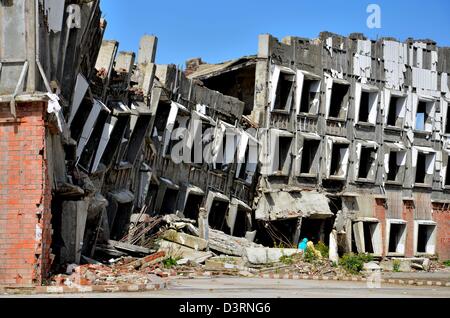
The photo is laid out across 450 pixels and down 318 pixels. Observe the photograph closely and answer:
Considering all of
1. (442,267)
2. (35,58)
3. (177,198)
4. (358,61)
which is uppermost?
(358,61)

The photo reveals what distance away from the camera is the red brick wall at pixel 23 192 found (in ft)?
47.0

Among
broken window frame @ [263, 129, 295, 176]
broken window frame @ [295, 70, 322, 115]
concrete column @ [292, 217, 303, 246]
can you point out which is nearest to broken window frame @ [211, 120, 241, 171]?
broken window frame @ [263, 129, 295, 176]

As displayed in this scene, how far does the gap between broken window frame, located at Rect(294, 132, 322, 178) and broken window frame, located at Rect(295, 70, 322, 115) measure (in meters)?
1.08

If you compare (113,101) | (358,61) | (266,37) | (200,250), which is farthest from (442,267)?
(113,101)

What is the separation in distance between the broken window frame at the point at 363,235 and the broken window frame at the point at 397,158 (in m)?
2.60

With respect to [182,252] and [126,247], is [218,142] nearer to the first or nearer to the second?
[182,252]

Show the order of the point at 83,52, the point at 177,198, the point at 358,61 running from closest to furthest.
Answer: the point at 83,52
the point at 177,198
the point at 358,61

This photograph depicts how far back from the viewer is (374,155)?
38156mm


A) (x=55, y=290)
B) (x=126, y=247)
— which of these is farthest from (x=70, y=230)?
(x=126, y=247)

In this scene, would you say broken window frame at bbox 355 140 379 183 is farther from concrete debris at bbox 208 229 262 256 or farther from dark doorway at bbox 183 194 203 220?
concrete debris at bbox 208 229 262 256

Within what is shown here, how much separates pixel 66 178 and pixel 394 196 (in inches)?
955

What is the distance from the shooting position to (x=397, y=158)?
39094mm

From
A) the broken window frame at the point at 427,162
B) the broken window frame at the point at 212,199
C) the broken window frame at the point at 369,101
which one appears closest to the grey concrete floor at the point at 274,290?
the broken window frame at the point at 212,199

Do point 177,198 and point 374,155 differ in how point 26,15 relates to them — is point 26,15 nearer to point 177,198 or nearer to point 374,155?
point 177,198
